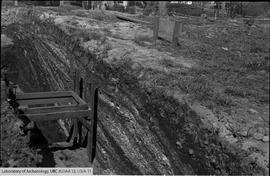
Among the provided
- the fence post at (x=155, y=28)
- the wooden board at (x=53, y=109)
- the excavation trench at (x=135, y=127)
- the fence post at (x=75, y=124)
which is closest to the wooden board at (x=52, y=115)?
the wooden board at (x=53, y=109)

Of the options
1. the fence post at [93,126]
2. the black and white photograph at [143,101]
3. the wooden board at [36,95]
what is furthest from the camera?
the wooden board at [36,95]

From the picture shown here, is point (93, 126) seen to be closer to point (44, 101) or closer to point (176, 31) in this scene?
point (44, 101)

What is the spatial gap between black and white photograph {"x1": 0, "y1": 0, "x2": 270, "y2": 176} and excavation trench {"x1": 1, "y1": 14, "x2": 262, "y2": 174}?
0.06ft

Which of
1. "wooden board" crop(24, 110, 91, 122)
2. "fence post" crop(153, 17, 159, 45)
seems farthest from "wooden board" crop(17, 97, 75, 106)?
"fence post" crop(153, 17, 159, 45)

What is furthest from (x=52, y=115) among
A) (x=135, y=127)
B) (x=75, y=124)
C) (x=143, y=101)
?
(x=143, y=101)

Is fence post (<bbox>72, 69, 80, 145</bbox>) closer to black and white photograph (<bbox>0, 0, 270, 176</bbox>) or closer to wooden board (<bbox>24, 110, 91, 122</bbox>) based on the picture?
black and white photograph (<bbox>0, 0, 270, 176</bbox>)

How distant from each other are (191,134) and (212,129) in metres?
0.41

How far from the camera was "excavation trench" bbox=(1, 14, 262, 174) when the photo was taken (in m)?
4.54

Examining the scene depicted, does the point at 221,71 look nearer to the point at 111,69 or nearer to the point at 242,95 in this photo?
the point at 242,95

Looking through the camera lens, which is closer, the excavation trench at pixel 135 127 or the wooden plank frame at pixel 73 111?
the excavation trench at pixel 135 127

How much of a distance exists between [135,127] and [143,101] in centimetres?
54

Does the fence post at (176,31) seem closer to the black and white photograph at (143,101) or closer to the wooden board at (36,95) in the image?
the black and white photograph at (143,101)

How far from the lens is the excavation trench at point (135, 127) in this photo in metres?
4.54

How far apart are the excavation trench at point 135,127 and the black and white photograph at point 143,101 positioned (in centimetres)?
Result: 2
